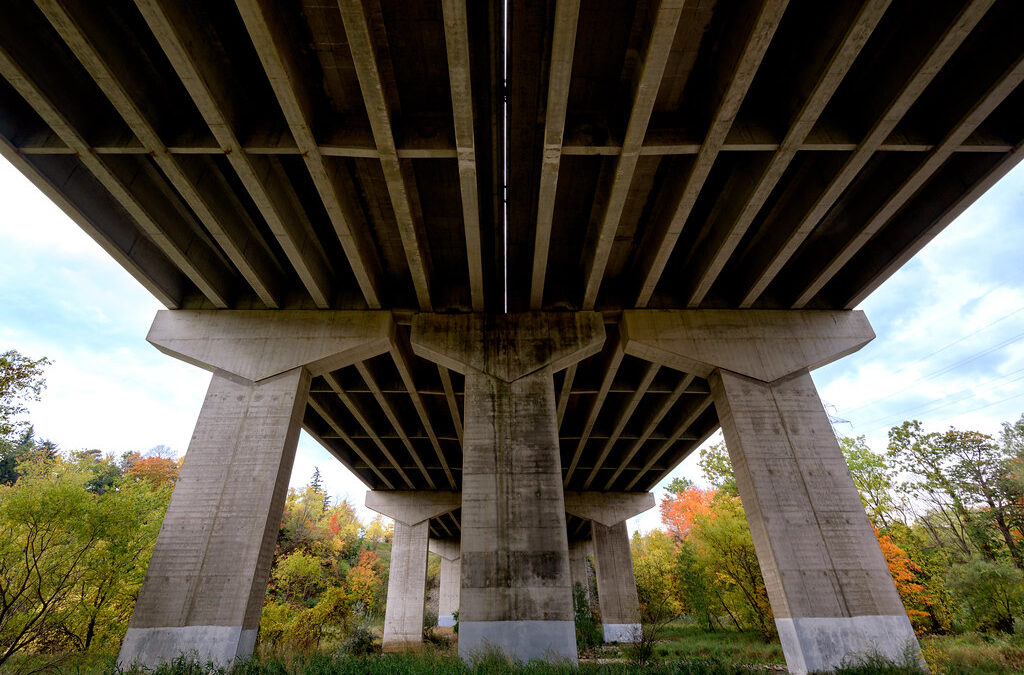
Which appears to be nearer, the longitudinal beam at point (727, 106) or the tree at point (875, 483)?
the longitudinal beam at point (727, 106)

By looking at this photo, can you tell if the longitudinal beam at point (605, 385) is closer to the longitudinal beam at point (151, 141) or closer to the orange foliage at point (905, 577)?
the longitudinal beam at point (151, 141)

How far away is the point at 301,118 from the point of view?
825cm

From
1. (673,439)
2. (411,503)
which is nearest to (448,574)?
(411,503)

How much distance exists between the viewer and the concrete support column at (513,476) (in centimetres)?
1002

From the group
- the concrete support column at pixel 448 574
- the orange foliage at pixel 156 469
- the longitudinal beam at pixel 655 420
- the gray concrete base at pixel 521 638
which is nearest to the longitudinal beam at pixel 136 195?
the gray concrete base at pixel 521 638

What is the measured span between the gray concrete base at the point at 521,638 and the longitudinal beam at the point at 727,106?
873 cm

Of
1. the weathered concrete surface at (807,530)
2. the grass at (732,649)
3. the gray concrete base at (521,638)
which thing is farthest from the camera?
the grass at (732,649)

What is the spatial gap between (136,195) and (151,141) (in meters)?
2.15

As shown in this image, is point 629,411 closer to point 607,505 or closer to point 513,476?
point 513,476

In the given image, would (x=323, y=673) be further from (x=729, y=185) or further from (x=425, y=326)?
(x=729, y=185)

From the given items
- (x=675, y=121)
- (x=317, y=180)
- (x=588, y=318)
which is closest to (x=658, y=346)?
(x=588, y=318)

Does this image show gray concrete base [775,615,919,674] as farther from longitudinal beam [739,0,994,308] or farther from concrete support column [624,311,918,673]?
longitudinal beam [739,0,994,308]

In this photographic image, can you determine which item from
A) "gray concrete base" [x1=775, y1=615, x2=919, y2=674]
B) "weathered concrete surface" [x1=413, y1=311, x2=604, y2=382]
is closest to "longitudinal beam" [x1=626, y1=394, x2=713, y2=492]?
"weathered concrete surface" [x1=413, y1=311, x2=604, y2=382]

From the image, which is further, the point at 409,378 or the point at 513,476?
the point at 409,378
